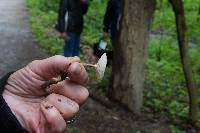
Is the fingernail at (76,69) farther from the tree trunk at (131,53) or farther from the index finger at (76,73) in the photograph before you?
the tree trunk at (131,53)

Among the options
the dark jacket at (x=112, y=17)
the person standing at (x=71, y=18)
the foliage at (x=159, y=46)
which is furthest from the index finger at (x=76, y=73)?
the dark jacket at (x=112, y=17)

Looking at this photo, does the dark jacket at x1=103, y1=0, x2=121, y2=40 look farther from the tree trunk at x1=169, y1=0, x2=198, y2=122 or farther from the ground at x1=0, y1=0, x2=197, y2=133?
the tree trunk at x1=169, y1=0, x2=198, y2=122

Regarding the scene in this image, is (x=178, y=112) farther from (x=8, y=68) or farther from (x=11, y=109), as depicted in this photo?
(x=11, y=109)

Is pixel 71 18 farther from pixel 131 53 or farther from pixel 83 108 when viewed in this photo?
pixel 83 108

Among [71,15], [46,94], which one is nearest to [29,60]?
[71,15]

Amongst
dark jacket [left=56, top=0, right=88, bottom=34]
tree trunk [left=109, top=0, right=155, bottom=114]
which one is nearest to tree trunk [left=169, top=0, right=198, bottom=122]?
tree trunk [left=109, top=0, right=155, bottom=114]

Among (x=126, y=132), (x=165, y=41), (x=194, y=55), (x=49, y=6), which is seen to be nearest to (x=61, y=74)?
(x=126, y=132)
